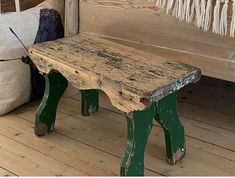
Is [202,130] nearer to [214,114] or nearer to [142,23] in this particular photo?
[214,114]

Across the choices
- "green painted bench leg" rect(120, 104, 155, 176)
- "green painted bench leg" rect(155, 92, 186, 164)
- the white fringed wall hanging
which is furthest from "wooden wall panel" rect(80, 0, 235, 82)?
"green painted bench leg" rect(120, 104, 155, 176)

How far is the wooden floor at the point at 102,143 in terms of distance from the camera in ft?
3.37

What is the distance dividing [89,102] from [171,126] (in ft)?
1.28

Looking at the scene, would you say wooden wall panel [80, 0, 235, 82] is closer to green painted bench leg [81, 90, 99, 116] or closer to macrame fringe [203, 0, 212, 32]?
macrame fringe [203, 0, 212, 32]

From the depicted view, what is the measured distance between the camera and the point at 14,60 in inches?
49.9

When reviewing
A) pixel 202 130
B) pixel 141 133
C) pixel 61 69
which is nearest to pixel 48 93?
pixel 61 69

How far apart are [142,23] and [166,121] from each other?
0.37 meters

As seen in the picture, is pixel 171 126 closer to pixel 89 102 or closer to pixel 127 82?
pixel 127 82

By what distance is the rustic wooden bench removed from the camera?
872 mm

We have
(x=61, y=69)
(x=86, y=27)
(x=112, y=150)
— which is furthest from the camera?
(x=86, y=27)

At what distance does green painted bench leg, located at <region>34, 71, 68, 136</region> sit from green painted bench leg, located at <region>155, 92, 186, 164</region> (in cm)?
34

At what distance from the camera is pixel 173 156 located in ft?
3.45

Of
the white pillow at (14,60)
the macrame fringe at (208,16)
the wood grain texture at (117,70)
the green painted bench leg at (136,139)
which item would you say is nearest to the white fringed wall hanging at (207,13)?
the macrame fringe at (208,16)

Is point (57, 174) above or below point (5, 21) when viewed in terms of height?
below
